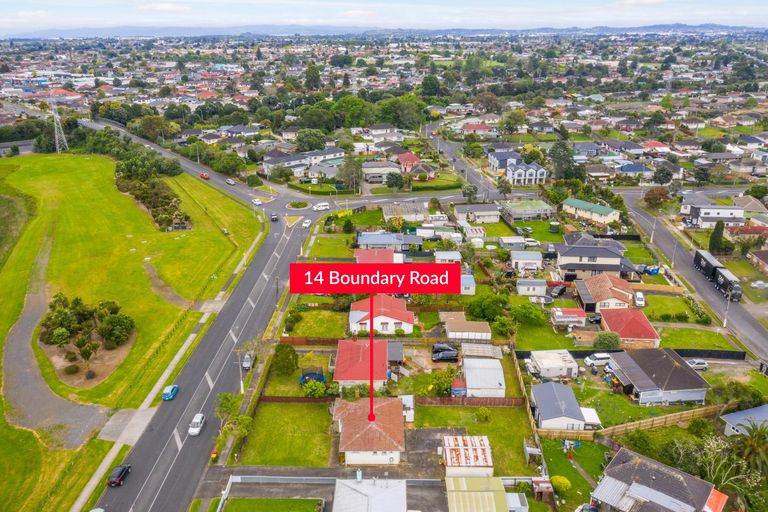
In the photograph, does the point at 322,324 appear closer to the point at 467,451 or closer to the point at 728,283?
the point at 467,451

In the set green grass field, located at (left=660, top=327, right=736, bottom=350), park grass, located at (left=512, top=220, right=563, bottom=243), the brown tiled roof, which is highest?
the brown tiled roof

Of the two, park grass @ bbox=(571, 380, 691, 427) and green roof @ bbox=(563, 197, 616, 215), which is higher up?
green roof @ bbox=(563, 197, 616, 215)

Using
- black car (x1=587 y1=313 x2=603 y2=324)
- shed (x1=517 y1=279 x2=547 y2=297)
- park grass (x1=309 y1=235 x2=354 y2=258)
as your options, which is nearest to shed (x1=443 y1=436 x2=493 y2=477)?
black car (x1=587 y1=313 x2=603 y2=324)

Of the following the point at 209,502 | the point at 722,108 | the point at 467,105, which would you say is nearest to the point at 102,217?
the point at 209,502

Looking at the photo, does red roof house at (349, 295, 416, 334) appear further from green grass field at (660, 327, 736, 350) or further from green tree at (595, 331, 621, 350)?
green grass field at (660, 327, 736, 350)

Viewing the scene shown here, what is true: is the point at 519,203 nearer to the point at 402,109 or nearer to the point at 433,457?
the point at 433,457

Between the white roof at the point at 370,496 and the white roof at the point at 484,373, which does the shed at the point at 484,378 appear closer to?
the white roof at the point at 484,373

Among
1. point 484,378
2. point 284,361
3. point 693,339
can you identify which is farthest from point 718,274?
point 284,361
